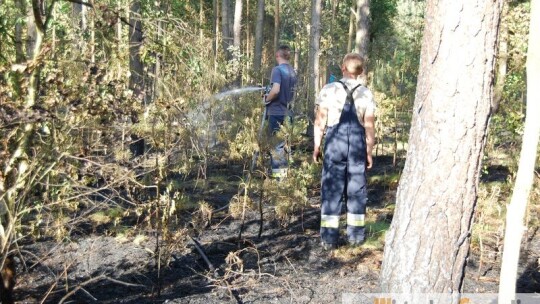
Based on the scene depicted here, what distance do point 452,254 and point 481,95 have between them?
89 centimetres

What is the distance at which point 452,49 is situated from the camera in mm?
3131

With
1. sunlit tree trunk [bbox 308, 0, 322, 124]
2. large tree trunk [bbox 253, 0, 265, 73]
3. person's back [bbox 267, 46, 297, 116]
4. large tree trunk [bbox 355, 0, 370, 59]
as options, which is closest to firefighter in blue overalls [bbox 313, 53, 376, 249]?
person's back [bbox 267, 46, 297, 116]

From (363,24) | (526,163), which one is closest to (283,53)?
(363,24)

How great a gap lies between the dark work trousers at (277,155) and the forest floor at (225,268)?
2.25 ft

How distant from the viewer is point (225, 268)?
4875mm

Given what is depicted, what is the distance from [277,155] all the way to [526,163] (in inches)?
171

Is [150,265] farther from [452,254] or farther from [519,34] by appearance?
[519,34]

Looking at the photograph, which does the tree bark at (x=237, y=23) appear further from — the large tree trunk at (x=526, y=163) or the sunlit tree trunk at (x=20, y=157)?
the large tree trunk at (x=526, y=163)

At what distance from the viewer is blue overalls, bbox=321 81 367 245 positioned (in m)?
5.46

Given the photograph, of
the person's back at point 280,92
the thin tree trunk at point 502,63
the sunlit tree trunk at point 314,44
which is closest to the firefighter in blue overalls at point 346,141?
the person's back at point 280,92

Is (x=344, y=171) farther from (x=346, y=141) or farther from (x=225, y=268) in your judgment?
(x=225, y=268)

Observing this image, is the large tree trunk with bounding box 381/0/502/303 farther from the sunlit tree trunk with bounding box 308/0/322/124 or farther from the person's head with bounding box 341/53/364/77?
the sunlit tree trunk with bounding box 308/0/322/124

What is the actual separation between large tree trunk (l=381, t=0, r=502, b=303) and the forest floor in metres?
1.36

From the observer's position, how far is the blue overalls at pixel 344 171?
546 centimetres
